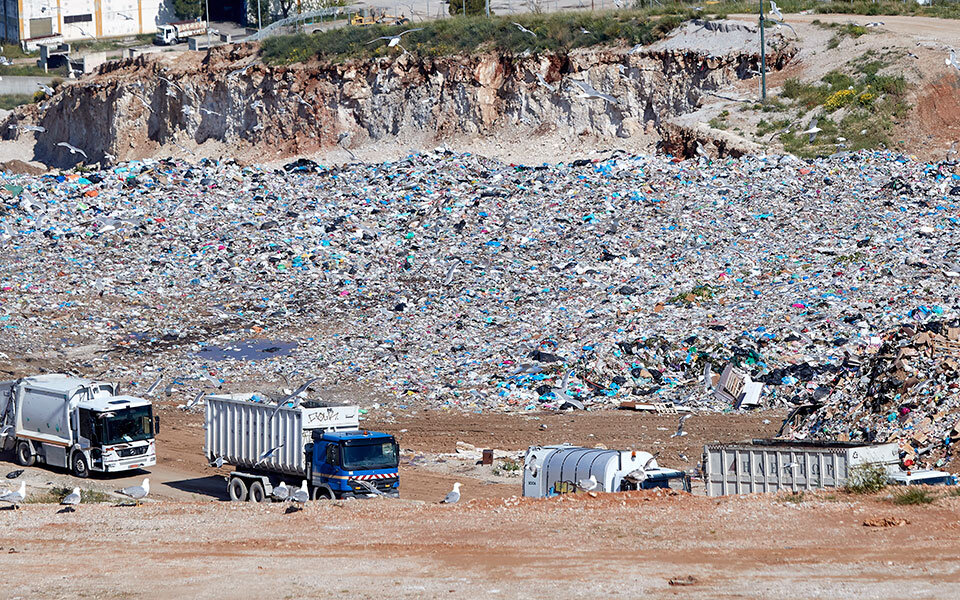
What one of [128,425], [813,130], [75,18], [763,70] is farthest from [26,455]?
[75,18]

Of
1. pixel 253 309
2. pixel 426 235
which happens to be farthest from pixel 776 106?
pixel 253 309

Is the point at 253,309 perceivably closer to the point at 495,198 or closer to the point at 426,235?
the point at 426,235

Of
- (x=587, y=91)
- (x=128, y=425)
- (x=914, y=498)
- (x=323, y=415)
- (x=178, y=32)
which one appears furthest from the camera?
(x=178, y=32)

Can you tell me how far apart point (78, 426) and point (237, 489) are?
9.51ft

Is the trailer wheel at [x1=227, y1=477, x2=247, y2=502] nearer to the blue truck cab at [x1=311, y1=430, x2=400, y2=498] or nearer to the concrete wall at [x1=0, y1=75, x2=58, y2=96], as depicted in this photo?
the blue truck cab at [x1=311, y1=430, x2=400, y2=498]

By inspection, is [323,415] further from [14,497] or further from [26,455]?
[26,455]

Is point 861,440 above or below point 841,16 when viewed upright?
below

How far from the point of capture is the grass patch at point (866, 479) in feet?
37.6

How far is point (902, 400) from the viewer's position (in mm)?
15172

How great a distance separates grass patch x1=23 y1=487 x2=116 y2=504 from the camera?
546 inches

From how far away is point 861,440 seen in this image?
14867 millimetres

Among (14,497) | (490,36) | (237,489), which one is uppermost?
(490,36)

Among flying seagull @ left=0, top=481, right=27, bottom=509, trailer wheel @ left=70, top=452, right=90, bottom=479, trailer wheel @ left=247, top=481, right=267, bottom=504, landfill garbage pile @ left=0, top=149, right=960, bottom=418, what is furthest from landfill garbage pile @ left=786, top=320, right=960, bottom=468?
flying seagull @ left=0, top=481, right=27, bottom=509

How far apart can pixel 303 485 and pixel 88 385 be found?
14.1 ft
